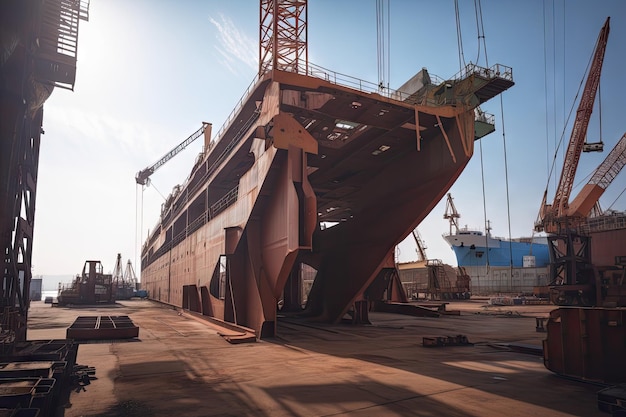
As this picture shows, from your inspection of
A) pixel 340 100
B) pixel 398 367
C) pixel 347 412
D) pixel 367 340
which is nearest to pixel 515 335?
pixel 367 340

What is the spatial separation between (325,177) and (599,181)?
42356 mm

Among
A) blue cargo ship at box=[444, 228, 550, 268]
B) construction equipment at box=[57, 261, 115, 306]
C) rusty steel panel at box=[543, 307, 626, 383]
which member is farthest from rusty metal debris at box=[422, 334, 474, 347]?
blue cargo ship at box=[444, 228, 550, 268]

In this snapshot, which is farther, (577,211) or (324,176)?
(577,211)

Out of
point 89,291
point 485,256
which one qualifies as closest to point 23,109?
point 89,291

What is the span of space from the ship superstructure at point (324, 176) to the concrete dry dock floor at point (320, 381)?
4.23m

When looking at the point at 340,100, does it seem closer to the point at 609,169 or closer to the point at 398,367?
the point at 398,367

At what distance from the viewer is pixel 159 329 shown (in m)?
22.4

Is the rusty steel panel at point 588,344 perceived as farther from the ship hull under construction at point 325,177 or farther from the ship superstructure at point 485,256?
the ship superstructure at point 485,256

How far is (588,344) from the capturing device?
940 centimetres

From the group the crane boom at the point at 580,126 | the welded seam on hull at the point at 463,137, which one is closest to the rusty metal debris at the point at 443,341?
the welded seam on hull at the point at 463,137

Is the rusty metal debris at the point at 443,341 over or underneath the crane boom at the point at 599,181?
underneath

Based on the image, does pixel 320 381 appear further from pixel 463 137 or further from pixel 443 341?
pixel 463 137

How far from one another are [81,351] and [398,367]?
10.5m

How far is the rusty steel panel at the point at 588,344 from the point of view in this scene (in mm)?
8945
